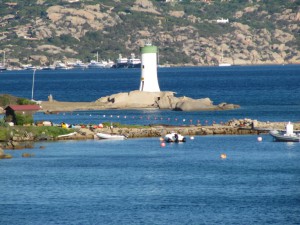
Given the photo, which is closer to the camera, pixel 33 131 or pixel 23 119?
pixel 33 131

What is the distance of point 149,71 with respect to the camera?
138m

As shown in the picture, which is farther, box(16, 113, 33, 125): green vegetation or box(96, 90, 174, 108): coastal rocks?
box(96, 90, 174, 108): coastal rocks

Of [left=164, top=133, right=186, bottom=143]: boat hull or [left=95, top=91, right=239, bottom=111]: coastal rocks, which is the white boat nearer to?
[left=164, top=133, right=186, bottom=143]: boat hull

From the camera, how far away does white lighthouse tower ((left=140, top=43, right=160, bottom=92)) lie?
138 m

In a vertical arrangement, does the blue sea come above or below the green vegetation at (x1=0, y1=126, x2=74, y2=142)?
below

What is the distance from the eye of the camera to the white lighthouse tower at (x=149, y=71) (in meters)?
138

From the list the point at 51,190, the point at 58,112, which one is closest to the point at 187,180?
the point at 51,190

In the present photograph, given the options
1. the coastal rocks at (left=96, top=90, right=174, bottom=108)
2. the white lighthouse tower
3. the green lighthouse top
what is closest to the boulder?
the coastal rocks at (left=96, top=90, right=174, bottom=108)

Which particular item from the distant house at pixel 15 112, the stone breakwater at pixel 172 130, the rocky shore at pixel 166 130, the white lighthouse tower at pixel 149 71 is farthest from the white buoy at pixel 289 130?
the white lighthouse tower at pixel 149 71

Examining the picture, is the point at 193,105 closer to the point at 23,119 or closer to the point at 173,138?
the point at 23,119

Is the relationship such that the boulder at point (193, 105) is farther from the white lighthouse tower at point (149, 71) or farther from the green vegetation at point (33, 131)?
the green vegetation at point (33, 131)

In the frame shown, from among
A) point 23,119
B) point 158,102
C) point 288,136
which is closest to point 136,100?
point 158,102

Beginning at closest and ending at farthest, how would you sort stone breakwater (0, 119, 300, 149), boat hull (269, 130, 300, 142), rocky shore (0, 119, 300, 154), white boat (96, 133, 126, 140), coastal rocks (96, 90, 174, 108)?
boat hull (269, 130, 300, 142), rocky shore (0, 119, 300, 154), stone breakwater (0, 119, 300, 149), white boat (96, 133, 126, 140), coastal rocks (96, 90, 174, 108)

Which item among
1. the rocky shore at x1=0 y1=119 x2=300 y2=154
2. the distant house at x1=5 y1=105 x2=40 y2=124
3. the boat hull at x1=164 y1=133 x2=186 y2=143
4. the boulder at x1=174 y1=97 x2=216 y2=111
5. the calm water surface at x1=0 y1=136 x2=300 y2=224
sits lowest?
the calm water surface at x1=0 y1=136 x2=300 y2=224
